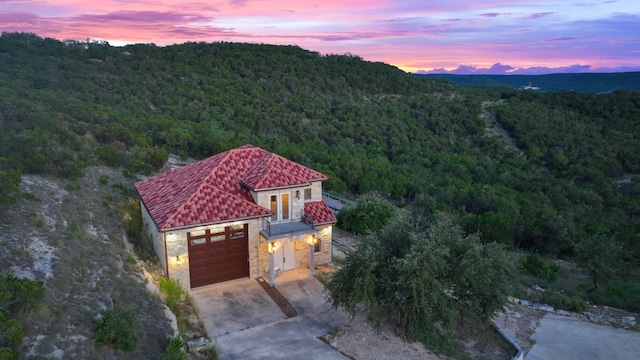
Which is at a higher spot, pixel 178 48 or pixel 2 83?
pixel 178 48

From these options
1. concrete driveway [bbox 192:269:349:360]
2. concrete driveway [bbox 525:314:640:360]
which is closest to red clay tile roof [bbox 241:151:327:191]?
concrete driveway [bbox 192:269:349:360]

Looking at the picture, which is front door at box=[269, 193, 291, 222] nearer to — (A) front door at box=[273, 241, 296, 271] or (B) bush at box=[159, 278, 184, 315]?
(A) front door at box=[273, 241, 296, 271]

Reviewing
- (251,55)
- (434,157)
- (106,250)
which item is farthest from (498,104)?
(106,250)

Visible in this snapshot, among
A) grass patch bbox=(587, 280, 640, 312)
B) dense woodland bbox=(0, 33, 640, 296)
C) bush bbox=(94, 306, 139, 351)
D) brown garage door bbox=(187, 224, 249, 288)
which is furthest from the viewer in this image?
dense woodland bbox=(0, 33, 640, 296)

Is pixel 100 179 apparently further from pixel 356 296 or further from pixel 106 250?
pixel 356 296

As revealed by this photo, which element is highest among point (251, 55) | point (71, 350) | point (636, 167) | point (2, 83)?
point (251, 55)

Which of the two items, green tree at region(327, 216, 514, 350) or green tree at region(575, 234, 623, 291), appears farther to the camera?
green tree at region(575, 234, 623, 291)

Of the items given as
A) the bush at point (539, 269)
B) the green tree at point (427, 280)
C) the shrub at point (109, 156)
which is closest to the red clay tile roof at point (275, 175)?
the green tree at point (427, 280)
